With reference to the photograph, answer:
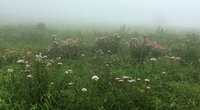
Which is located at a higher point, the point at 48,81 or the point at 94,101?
the point at 48,81

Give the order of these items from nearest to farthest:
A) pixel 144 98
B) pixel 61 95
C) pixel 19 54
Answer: pixel 144 98 < pixel 61 95 < pixel 19 54

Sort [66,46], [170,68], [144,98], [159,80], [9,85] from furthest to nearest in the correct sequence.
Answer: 1. [66,46]
2. [170,68]
3. [159,80]
4. [9,85]
5. [144,98]

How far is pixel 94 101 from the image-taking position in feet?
11.1

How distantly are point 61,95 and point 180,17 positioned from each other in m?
44.1

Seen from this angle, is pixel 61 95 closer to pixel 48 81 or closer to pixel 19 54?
pixel 48 81

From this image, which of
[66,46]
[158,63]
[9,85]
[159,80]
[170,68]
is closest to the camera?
[9,85]

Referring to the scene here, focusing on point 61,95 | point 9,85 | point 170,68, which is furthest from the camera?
point 170,68

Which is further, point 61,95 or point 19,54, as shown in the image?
point 19,54

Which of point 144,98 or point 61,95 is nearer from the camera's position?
point 144,98

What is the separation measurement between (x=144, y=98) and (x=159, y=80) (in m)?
1.48

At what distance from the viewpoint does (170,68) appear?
212 inches

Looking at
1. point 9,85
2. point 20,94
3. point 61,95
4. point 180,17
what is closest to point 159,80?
point 61,95

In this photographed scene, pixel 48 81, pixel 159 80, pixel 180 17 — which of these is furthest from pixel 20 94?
pixel 180 17

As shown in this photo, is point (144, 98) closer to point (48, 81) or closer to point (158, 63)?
point (48, 81)
